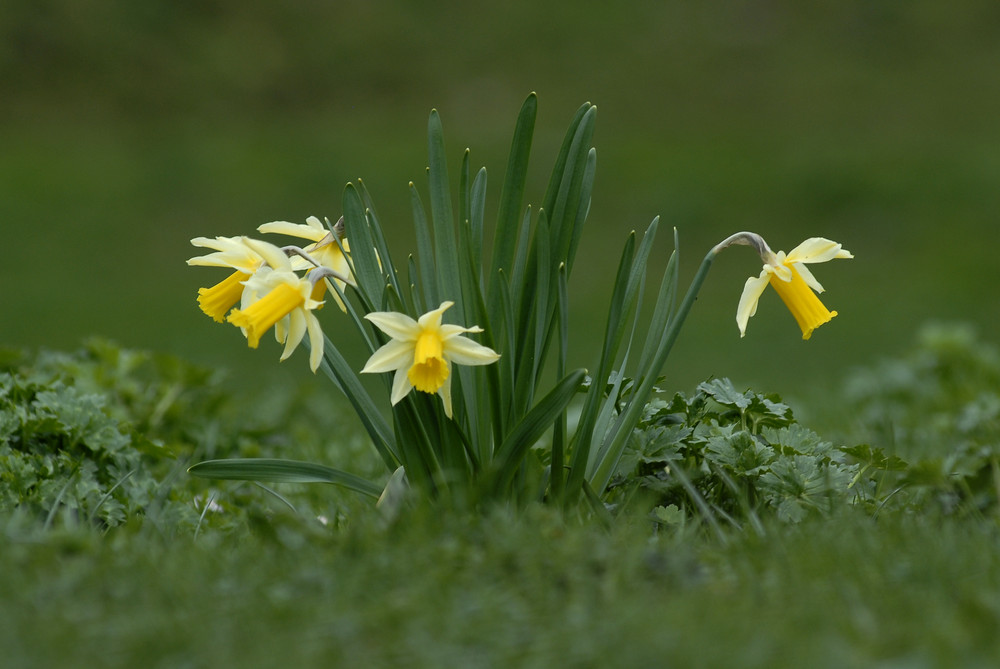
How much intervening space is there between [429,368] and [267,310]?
281 mm

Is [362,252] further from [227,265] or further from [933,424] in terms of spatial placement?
[933,424]

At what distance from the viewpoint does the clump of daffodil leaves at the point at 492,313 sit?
1769 mm

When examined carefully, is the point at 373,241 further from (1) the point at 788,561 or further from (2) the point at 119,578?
(1) the point at 788,561

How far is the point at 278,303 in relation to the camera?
1642 millimetres

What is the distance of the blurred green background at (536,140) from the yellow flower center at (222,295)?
393cm

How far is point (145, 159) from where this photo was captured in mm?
9891

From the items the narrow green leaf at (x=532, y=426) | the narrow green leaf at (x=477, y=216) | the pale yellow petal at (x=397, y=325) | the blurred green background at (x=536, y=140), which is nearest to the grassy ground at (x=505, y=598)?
the narrow green leaf at (x=532, y=426)

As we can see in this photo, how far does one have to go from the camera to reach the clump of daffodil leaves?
1769mm

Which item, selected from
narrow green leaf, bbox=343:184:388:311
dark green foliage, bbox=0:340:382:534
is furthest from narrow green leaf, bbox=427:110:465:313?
dark green foliage, bbox=0:340:382:534

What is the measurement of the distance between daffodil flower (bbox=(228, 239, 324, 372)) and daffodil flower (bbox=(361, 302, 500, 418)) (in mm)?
103

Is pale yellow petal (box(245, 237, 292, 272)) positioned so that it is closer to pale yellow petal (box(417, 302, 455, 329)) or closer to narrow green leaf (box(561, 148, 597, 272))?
pale yellow petal (box(417, 302, 455, 329))

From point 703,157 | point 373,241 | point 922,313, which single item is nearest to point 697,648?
point 373,241

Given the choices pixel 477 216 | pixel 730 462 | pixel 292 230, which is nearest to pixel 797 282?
pixel 730 462

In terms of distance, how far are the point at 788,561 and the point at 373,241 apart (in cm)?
96
